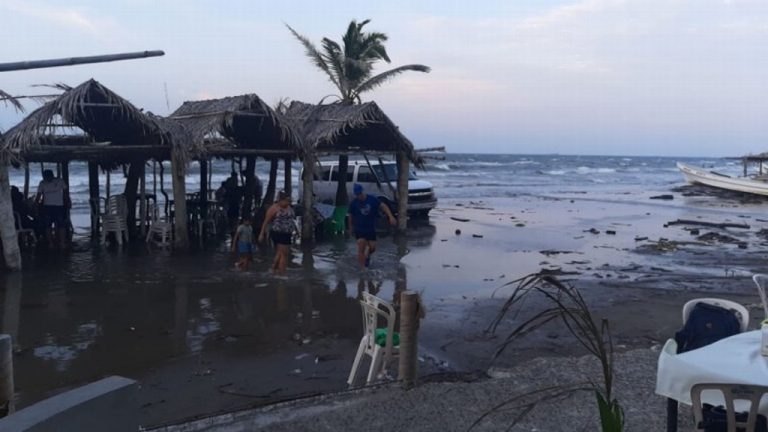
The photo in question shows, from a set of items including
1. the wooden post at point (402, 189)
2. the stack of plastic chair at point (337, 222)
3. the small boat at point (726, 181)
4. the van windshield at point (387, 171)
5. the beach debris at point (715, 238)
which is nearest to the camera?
the stack of plastic chair at point (337, 222)

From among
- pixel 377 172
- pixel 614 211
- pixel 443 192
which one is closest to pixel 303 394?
pixel 377 172

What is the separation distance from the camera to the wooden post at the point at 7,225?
12.3 metres

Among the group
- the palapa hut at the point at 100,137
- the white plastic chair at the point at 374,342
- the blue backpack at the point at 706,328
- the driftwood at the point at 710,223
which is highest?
the palapa hut at the point at 100,137

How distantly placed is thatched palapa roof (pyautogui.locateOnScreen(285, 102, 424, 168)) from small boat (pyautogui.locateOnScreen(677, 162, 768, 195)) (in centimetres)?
2424

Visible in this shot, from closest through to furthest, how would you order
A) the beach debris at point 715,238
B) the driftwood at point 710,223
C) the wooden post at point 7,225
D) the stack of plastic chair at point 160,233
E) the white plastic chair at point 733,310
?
1. the white plastic chair at point 733,310
2. the wooden post at point 7,225
3. the stack of plastic chair at point 160,233
4. the beach debris at point 715,238
5. the driftwood at point 710,223

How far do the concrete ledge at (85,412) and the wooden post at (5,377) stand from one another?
4.19 feet

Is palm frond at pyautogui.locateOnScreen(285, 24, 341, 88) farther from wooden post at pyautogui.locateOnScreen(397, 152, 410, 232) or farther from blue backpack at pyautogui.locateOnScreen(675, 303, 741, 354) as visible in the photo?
blue backpack at pyautogui.locateOnScreen(675, 303, 741, 354)

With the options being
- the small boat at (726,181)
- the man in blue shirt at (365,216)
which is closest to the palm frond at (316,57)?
the man in blue shirt at (365,216)

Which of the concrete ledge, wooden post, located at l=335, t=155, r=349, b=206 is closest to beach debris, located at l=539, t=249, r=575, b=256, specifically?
wooden post, located at l=335, t=155, r=349, b=206

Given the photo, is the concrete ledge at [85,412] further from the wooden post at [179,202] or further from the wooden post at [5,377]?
the wooden post at [179,202]

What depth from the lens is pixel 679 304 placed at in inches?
422

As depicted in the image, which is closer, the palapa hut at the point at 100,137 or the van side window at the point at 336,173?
the palapa hut at the point at 100,137

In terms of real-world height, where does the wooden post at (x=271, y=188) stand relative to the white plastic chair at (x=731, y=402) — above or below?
above

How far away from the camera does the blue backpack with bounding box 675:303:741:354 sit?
557 cm
